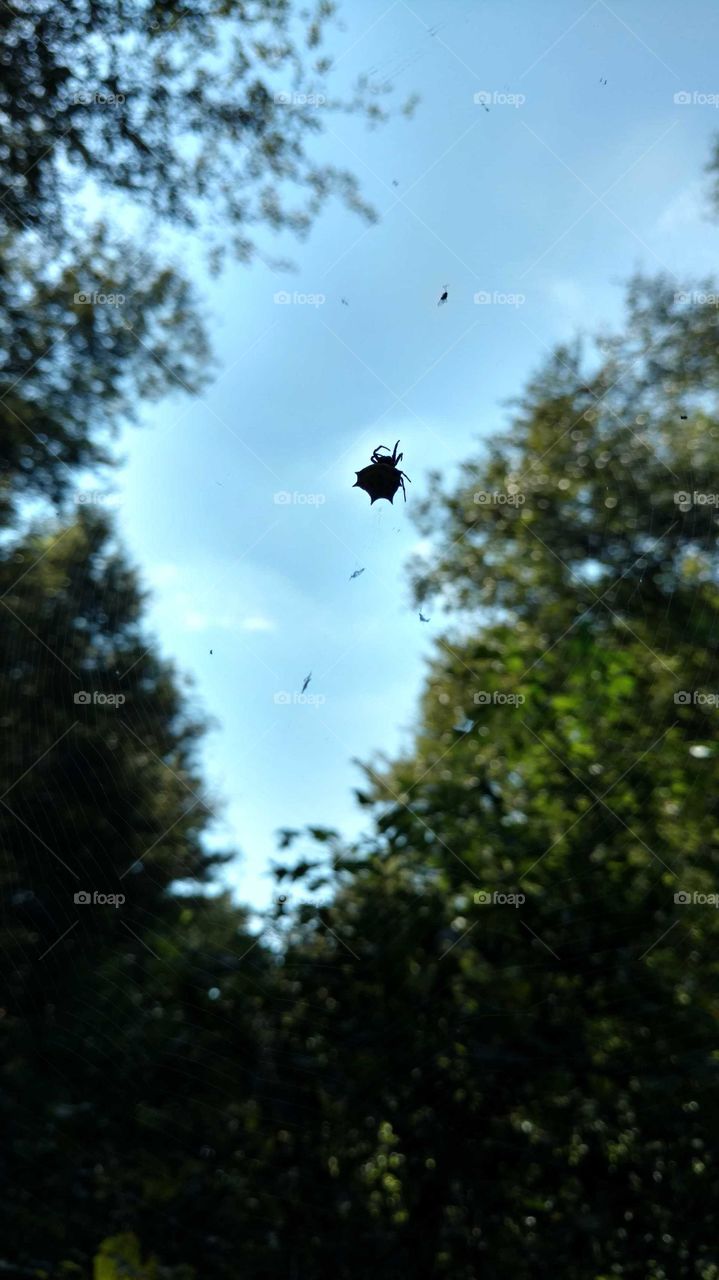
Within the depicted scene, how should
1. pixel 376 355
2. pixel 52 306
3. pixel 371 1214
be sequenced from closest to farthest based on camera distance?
pixel 371 1214
pixel 376 355
pixel 52 306

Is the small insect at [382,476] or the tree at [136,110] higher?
the tree at [136,110]

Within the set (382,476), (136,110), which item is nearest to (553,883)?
(382,476)

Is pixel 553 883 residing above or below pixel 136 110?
below

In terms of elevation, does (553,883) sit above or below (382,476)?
below

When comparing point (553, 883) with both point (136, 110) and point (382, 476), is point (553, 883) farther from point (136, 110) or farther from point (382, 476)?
point (136, 110)

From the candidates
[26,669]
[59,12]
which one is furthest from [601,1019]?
[59,12]

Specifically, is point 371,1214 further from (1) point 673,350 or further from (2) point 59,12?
(2) point 59,12

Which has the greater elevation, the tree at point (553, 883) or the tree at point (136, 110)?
the tree at point (136, 110)

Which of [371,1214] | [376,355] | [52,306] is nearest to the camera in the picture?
[371,1214]

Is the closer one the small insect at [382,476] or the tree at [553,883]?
the tree at [553,883]
